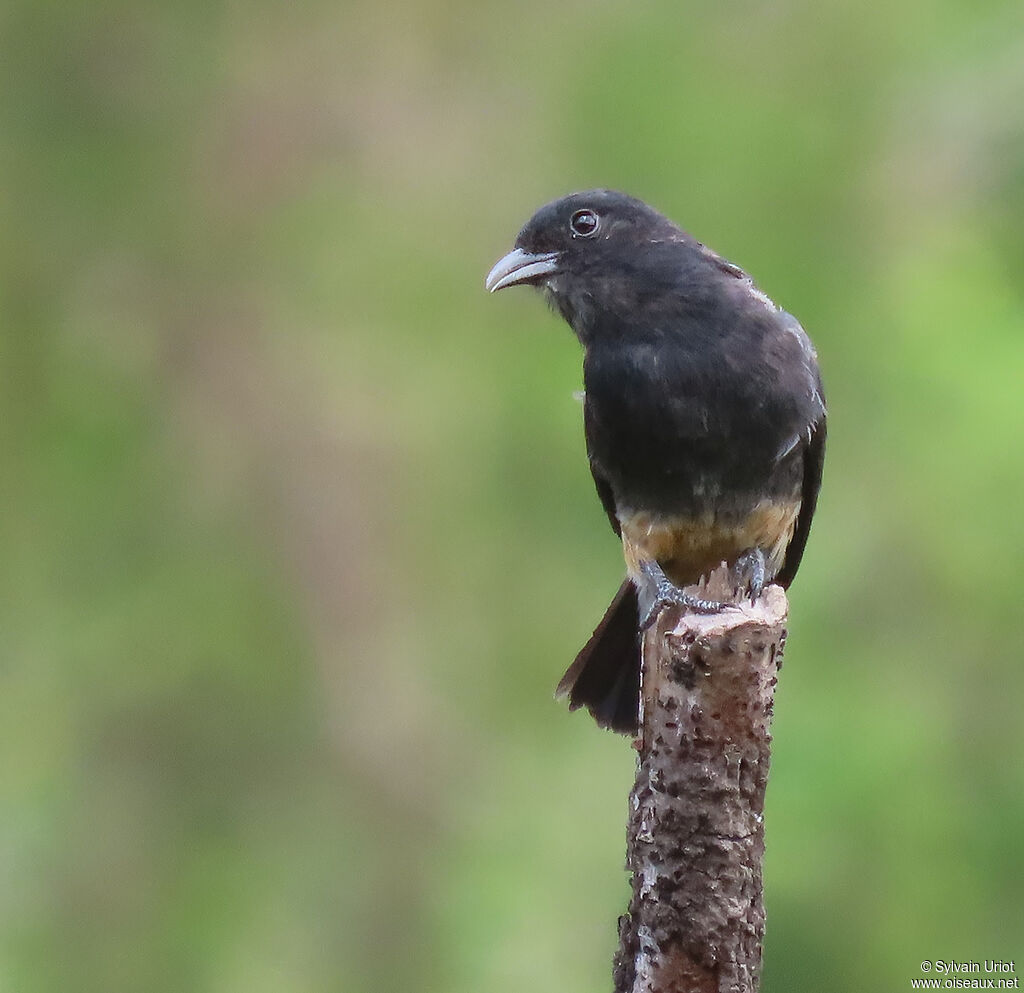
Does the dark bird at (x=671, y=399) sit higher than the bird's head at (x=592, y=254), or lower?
lower

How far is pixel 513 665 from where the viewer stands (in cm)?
774

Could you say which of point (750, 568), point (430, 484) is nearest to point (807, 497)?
point (750, 568)

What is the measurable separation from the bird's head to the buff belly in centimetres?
64

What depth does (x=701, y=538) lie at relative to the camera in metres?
4.85

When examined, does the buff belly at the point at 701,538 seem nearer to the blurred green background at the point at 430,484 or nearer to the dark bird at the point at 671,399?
the dark bird at the point at 671,399

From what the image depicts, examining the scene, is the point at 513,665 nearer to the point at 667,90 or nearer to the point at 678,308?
the point at 667,90

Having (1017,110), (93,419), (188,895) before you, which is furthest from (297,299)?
(1017,110)

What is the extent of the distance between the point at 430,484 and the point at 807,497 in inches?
127

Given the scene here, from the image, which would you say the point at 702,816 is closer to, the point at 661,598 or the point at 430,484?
the point at 661,598

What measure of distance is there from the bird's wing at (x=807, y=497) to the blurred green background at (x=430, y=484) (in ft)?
2.66

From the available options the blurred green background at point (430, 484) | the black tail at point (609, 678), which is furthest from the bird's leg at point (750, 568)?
the blurred green background at point (430, 484)

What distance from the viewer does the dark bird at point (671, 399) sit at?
4.60 meters

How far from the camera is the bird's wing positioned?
4844 mm

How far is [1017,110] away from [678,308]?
2560 mm
